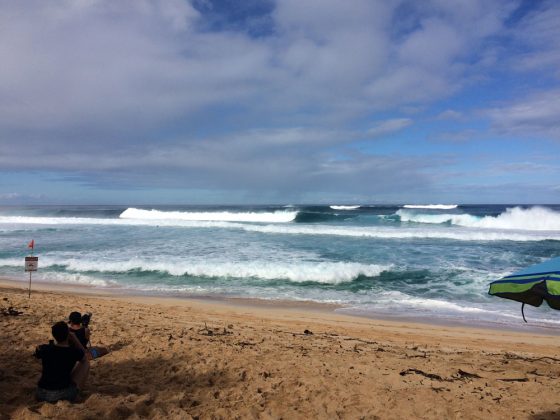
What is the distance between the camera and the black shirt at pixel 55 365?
4.12 m

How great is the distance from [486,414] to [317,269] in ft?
32.1

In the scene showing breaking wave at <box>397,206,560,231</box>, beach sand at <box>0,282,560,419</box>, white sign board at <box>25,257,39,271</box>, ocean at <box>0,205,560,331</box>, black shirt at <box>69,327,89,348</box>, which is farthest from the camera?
breaking wave at <box>397,206,560,231</box>

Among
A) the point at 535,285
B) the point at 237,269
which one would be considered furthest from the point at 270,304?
the point at 535,285

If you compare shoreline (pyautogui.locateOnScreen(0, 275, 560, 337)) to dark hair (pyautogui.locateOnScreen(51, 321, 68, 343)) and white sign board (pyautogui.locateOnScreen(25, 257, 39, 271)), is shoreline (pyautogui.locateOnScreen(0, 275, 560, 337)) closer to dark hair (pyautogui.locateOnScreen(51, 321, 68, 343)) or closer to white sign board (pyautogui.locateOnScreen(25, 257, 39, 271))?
white sign board (pyautogui.locateOnScreen(25, 257, 39, 271))

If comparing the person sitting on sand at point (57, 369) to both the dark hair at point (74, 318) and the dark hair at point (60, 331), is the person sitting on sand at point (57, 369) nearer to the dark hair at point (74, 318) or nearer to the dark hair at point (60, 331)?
the dark hair at point (60, 331)

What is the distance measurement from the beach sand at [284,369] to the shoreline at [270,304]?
42 centimetres

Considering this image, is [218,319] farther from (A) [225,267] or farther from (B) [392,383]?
(A) [225,267]

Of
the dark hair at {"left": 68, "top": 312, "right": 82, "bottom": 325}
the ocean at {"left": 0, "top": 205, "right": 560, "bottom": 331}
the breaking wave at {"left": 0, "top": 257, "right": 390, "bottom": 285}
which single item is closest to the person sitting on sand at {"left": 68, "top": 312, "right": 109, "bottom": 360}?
the dark hair at {"left": 68, "top": 312, "right": 82, "bottom": 325}

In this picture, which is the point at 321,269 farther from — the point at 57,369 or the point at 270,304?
the point at 57,369

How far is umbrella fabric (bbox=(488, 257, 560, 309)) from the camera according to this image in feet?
11.1

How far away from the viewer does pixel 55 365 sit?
4145mm

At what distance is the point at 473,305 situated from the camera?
1054 cm

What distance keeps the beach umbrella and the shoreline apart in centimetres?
556

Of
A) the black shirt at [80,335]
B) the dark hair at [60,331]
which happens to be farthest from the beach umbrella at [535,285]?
the black shirt at [80,335]
